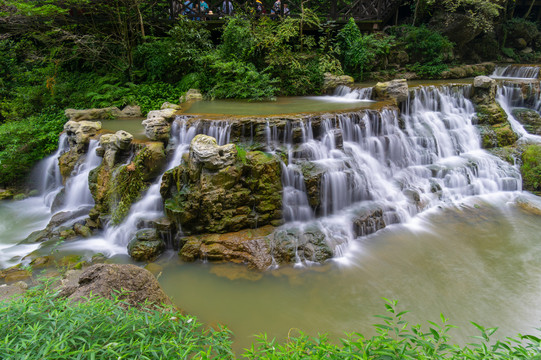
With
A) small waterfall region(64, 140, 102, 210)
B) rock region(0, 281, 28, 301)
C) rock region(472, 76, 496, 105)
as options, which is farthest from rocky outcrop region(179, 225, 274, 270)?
rock region(472, 76, 496, 105)

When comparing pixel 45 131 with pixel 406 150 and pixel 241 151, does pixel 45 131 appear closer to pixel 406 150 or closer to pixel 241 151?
pixel 241 151

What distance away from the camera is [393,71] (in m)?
14.0

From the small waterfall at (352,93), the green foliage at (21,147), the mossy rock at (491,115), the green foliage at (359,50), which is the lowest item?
the green foliage at (21,147)

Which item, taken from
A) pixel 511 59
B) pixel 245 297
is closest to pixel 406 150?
pixel 245 297

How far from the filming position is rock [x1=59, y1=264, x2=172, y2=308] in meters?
3.31

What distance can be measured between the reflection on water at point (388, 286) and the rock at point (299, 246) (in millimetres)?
268

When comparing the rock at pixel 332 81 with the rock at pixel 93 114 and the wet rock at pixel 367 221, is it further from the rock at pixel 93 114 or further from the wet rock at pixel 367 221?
the rock at pixel 93 114

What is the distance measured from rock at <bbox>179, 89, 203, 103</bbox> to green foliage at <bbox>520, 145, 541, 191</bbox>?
10.2 metres

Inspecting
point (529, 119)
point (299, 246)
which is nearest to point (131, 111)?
point (299, 246)

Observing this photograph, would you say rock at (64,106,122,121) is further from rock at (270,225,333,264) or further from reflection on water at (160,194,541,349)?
rock at (270,225,333,264)

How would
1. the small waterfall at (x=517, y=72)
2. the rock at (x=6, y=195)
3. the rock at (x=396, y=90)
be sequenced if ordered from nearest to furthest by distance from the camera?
the rock at (x=6, y=195)
the rock at (x=396, y=90)
the small waterfall at (x=517, y=72)

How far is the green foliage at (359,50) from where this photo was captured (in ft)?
43.3

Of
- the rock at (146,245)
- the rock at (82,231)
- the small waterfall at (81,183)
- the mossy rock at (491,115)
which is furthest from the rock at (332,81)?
the rock at (82,231)

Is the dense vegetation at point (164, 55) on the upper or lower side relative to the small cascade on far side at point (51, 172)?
upper
